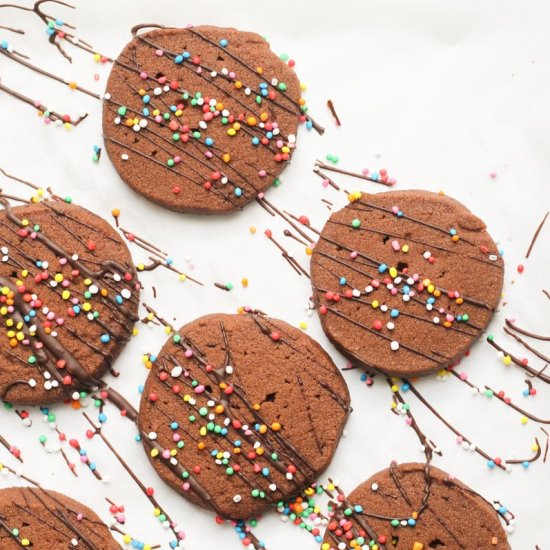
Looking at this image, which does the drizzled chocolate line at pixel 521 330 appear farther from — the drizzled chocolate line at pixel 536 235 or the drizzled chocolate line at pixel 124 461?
the drizzled chocolate line at pixel 124 461

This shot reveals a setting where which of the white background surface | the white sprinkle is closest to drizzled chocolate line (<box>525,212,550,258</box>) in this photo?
the white background surface

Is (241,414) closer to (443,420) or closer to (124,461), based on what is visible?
(124,461)

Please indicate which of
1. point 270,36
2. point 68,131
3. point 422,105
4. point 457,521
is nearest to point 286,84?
point 270,36

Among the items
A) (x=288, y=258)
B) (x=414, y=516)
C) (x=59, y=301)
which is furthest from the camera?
(x=288, y=258)

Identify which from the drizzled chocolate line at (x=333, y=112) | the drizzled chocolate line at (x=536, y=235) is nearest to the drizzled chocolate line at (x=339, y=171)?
the drizzled chocolate line at (x=333, y=112)

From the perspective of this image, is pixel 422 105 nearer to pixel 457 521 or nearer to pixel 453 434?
pixel 453 434

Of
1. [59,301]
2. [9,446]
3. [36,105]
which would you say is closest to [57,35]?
[36,105]

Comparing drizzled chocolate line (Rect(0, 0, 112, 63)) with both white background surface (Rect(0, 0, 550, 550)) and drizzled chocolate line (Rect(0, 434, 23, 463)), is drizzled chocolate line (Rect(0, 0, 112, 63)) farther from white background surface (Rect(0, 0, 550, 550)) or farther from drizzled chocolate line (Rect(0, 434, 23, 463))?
drizzled chocolate line (Rect(0, 434, 23, 463))
